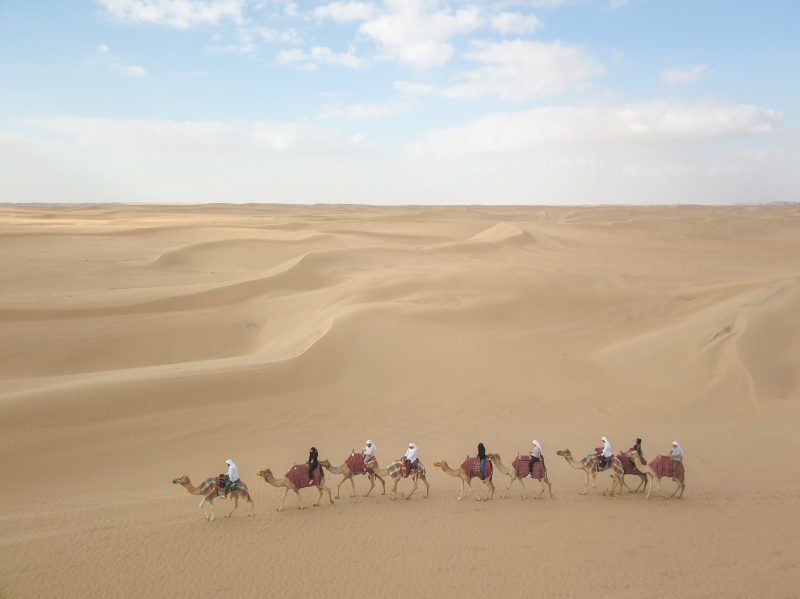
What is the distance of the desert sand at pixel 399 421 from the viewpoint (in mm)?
7625

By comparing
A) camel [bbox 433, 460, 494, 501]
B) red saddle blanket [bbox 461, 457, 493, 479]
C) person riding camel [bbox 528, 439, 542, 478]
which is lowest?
camel [bbox 433, 460, 494, 501]

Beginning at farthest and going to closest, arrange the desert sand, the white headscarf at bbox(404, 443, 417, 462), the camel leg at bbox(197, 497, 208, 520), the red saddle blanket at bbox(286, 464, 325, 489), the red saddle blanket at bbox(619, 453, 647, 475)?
1. the red saddle blanket at bbox(619, 453, 647, 475)
2. the white headscarf at bbox(404, 443, 417, 462)
3. the red saddle blanket at bbox(286, 464, 325, 489)
4. the camel leg at bbox(197, 497, 208, 520)
5. the desert sand

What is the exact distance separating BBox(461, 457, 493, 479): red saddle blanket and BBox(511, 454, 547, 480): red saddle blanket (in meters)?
0.51

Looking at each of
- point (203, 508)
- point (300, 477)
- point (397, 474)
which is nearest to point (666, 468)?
point (397, 474)

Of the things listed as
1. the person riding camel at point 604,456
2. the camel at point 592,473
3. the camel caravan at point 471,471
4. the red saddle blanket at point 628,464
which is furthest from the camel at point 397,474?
the red saddle blanket at point 628,464

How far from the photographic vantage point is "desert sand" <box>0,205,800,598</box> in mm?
7625

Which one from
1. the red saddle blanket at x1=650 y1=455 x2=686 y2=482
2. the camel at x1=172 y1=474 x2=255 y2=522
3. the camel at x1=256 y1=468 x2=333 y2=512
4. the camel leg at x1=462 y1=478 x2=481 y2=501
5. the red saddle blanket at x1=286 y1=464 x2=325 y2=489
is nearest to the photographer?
the camel at x1=172 y1=474 x2=255 y2=522

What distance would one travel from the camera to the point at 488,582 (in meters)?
7.33

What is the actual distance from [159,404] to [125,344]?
20.7ft

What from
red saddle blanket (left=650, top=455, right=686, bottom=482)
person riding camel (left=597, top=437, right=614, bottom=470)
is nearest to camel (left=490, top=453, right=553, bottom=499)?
person riding camel (left=597, top=437, right=614, bottom=470)

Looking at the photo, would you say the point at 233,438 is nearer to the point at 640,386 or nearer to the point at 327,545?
the point at 327,545

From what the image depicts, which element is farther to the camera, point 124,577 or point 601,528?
point 601,528

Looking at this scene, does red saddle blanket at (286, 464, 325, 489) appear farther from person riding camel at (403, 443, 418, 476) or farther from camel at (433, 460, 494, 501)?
camel at (433, 460, 494, 501)

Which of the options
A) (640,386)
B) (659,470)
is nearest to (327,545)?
(659,470)
